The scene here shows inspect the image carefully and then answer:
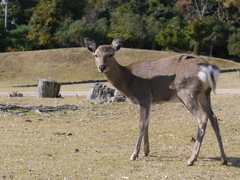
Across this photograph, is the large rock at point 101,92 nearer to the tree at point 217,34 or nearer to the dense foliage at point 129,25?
the dense foliage at point 129,25

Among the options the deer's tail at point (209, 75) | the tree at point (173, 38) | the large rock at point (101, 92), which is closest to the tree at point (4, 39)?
the tree at point (173, 38)

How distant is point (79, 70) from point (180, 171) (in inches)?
1649

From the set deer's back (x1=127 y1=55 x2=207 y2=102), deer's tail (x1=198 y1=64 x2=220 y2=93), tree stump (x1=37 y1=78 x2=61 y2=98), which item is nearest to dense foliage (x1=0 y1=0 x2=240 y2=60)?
tree stump (x1=37 y1=78 x2=61 y2=98)

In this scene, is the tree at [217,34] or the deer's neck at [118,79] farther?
the tree at [217,34]

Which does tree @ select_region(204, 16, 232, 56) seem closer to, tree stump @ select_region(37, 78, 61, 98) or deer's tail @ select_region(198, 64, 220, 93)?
tree stump @ select_region(37, 78, 61, 98)

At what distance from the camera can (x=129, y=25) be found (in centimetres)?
7181

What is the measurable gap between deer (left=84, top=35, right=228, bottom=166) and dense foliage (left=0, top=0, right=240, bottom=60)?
179 feet

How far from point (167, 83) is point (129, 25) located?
6280cm

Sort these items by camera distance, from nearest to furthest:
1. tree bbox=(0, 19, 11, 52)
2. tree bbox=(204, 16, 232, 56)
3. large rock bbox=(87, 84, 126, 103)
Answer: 1. large rock bbox=(87, 84, 126, 103)
2. tree bbox=(0, 19, 11, 52)
3. tree bbox=(204, 16, 232, 56)

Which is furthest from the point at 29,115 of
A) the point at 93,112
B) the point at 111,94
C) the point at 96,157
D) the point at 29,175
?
the point at 29,175

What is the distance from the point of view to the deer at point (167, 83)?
9336 mm

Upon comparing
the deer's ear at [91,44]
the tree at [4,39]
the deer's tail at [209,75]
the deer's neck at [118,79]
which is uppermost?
the deer's ear at [91,44]

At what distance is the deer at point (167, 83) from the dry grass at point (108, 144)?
577mm

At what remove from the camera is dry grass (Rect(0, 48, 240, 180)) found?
27.7 ft
